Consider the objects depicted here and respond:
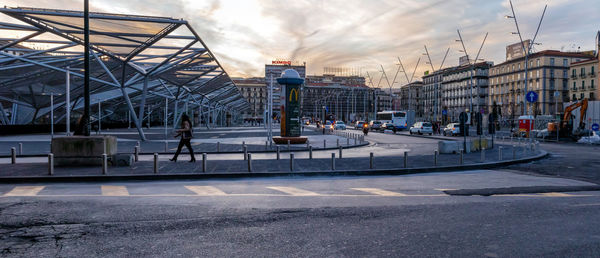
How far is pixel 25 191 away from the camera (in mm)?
8867

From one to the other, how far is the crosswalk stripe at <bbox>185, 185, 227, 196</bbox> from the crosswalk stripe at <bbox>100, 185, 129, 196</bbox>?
1400 mm

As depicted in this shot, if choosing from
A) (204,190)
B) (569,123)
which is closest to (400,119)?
(569,123)

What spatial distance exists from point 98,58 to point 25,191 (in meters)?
21.4

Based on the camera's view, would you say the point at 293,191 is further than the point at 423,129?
No

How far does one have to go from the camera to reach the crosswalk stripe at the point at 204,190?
866 centimetres

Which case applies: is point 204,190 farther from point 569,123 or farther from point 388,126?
point 388,126

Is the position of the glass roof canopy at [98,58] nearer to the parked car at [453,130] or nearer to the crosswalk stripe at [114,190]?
the crosswalk stripe at [114,190]

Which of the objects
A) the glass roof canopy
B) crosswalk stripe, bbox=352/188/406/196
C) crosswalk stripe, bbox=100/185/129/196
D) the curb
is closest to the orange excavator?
the curb

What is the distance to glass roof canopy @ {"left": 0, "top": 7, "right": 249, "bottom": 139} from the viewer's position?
66.7 ft

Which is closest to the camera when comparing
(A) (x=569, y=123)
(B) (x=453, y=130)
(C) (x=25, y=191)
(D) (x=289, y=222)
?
(D) (x=289, y=222)

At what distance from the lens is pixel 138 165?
527 inches

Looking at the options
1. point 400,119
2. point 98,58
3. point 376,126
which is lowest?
point 376,126

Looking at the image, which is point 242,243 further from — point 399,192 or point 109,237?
point 399,192

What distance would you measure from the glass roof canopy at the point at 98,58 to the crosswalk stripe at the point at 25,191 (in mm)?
11488
